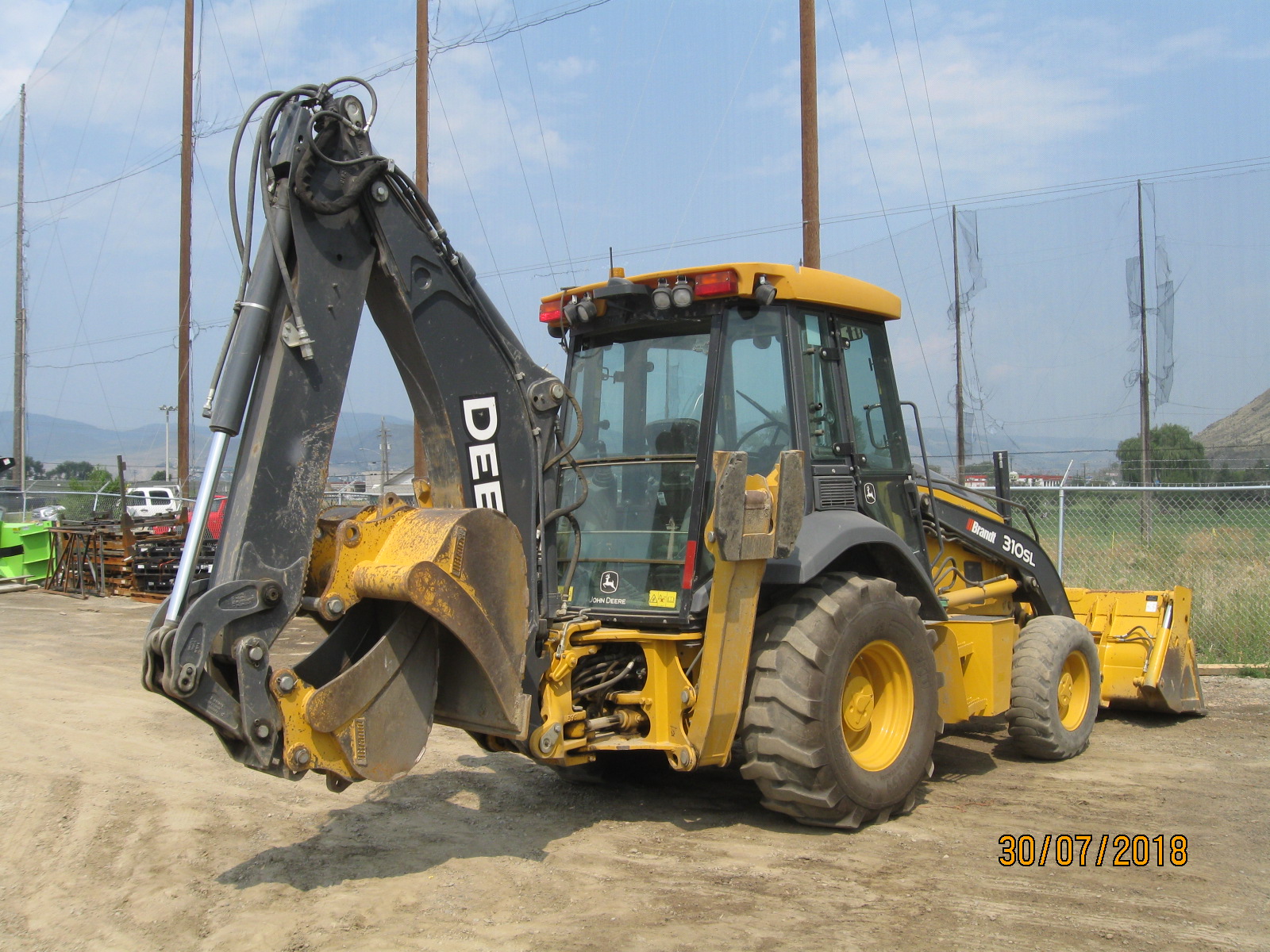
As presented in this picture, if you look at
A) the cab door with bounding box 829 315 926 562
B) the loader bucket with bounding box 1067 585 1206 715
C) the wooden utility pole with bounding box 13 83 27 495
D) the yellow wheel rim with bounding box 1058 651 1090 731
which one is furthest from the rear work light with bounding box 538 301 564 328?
the wooden utility pole with bounding box 13 83 27 495

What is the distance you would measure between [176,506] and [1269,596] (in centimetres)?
2065

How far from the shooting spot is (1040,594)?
298 inches

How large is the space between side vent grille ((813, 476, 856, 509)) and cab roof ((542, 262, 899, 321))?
3.06 feet

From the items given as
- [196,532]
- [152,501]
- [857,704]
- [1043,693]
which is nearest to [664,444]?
[857,704]

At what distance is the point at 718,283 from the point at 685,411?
66 cm

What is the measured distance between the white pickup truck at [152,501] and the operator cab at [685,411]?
57.1 feet

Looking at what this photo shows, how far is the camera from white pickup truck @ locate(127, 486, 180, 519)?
933 inches

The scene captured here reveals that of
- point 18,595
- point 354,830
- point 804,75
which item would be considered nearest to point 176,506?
point 18,595

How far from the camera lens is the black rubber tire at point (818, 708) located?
4.92 m

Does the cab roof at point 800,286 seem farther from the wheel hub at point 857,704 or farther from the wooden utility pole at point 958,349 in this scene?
the wooden utility pole at point 958,349

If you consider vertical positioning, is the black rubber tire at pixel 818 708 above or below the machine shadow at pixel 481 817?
above

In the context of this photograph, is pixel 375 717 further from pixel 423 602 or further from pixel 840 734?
pixel 840 734

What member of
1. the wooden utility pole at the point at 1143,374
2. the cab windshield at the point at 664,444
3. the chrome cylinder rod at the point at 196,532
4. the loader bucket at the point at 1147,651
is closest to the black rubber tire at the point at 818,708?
the cab windshield at the point at 664,444

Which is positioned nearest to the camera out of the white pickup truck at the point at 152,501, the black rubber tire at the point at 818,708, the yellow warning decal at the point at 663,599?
the black rubber tire at the point at 818,708
